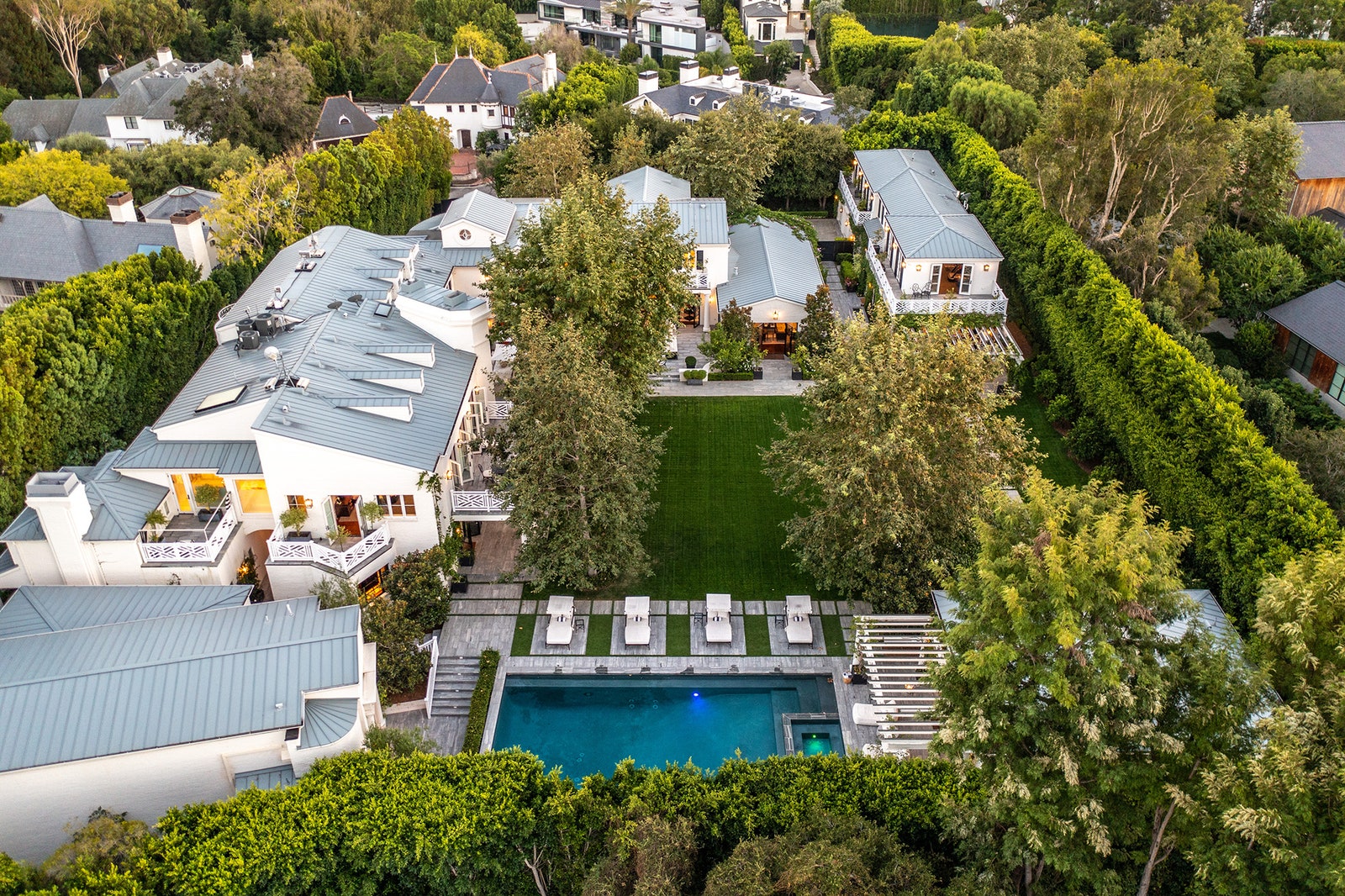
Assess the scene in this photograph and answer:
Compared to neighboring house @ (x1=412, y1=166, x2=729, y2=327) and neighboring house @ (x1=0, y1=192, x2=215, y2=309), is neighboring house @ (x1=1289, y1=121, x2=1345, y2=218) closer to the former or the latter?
neighboring house @ (x1=412, y1=166, x2=729, y2=327)

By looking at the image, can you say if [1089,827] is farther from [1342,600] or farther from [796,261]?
[796,261]

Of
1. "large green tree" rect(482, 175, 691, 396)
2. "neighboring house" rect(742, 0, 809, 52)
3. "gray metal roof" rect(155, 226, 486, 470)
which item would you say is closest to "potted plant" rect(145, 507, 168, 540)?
"gray metal roof" rect(155, 226, 486, 470)

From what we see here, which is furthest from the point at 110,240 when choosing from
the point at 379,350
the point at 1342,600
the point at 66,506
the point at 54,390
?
the point at 1342,600

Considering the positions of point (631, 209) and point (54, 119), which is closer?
point (631, 209)

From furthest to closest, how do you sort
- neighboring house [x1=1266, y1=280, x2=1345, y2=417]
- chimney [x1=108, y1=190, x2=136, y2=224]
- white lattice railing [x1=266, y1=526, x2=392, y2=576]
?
chimney [x1=108, y1=190, x2=136, y2=224] → neighboring house [x1=1266, y1=280, x2=1345, y2=417] → white lattice railing [x1=266, y1=526, x2=392, y2=576]

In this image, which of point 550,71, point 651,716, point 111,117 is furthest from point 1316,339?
point 111,117

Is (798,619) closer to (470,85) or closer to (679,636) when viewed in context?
(679,636)
